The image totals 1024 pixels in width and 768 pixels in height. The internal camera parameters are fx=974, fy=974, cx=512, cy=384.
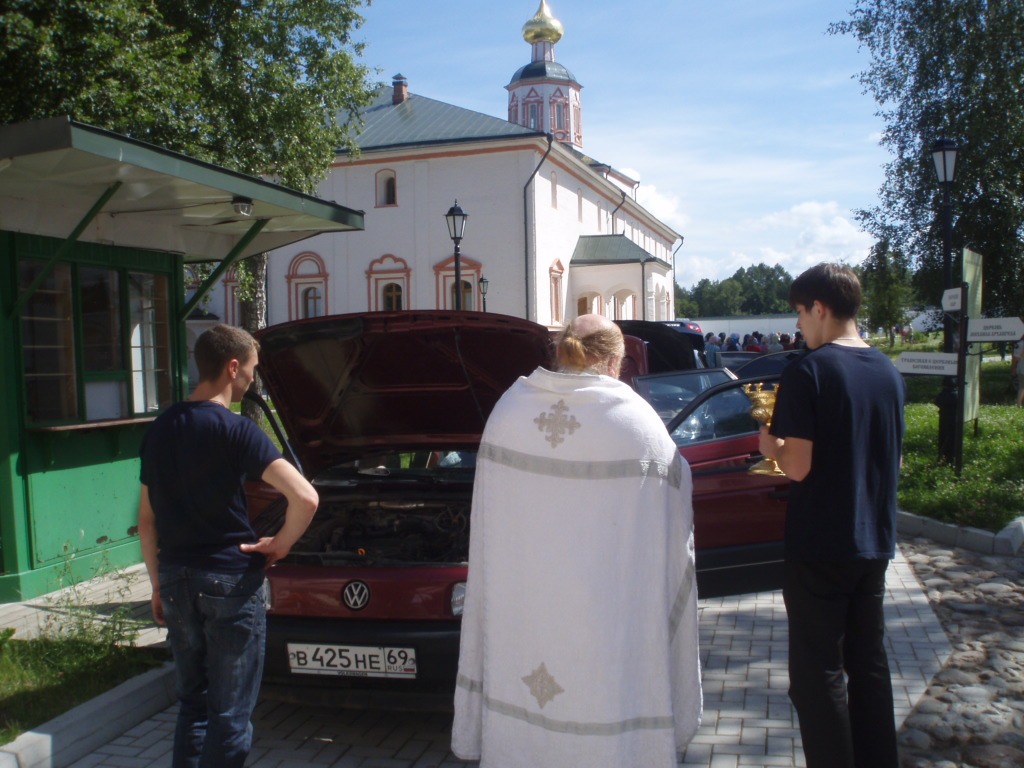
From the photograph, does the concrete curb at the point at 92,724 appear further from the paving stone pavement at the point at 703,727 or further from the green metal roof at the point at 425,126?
the green metal roof at the point at 425,126

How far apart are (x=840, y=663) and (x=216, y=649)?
7.35 ft

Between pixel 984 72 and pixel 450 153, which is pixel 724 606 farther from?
pixel 450 153

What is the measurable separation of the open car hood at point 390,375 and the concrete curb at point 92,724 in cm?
148

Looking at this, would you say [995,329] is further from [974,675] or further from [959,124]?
[959,124]

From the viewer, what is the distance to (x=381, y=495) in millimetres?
5727

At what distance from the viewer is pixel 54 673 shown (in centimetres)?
514

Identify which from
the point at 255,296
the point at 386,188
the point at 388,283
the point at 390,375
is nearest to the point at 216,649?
the point at 390,375

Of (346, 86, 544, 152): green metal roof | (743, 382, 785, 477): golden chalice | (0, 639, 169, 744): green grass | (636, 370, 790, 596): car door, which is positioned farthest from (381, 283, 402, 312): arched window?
(743, 382, 785, 477): golden chalice

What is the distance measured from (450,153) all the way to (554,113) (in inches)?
888

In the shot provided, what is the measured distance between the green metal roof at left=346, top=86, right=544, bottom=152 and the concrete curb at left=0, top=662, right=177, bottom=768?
1366 inches

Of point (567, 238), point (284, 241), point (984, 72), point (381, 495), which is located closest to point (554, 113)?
point (567, 238)

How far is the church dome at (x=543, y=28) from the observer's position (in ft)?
201

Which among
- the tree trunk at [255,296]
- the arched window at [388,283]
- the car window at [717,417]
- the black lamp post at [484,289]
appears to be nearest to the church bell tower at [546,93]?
the arched window at [388,283]

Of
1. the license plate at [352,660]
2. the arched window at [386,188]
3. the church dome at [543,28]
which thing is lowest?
the license plate at [352,660]
